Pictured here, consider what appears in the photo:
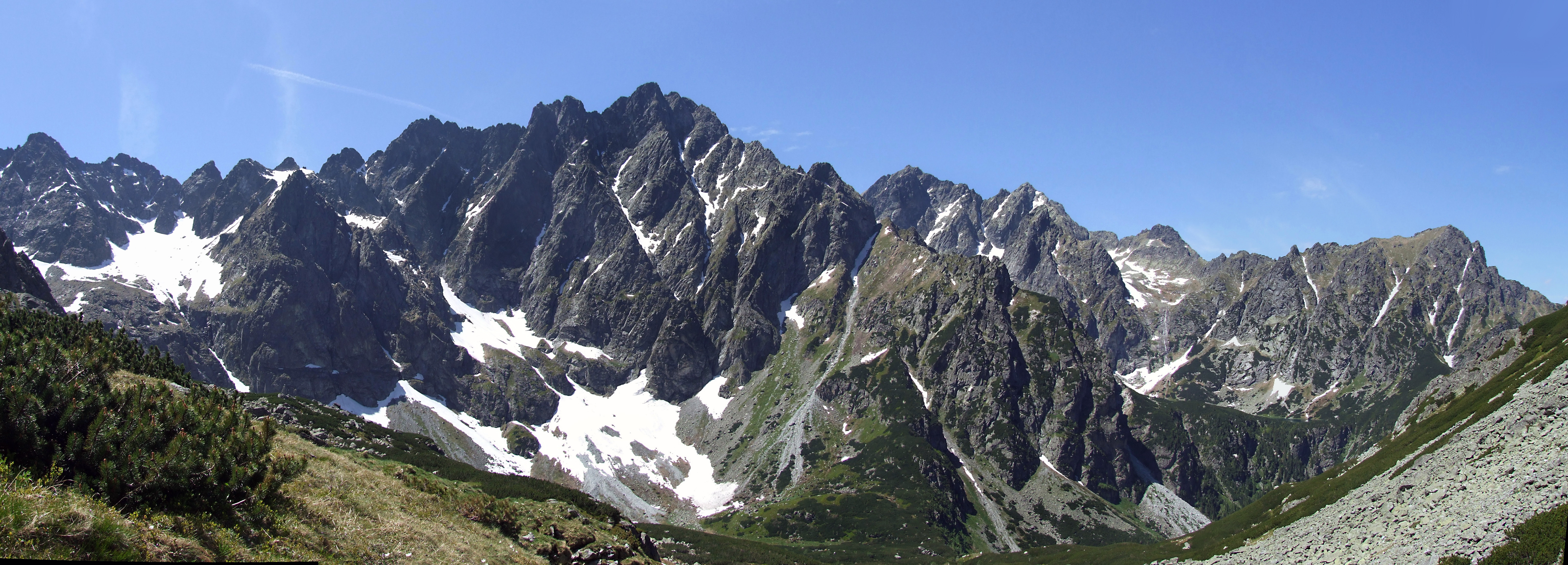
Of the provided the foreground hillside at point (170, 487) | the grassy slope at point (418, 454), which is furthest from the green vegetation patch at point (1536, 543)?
the grassy slope at point (418, 454)

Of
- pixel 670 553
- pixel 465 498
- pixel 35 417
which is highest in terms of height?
pixel 35 417

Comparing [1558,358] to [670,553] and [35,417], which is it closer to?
[35,417]

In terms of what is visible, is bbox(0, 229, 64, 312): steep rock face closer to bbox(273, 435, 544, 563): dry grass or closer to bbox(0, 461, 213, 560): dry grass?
bbox(273, 435, 544, 563): dry grass

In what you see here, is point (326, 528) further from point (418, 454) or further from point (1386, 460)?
point (1386, 460)

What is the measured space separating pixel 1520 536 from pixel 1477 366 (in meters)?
101

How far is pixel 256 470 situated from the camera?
89.8 ft

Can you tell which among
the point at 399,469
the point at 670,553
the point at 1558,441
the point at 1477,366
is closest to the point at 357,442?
the point at 399,469

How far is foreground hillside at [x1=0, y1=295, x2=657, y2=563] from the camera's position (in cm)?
2075

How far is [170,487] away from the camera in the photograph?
24594 millimetres

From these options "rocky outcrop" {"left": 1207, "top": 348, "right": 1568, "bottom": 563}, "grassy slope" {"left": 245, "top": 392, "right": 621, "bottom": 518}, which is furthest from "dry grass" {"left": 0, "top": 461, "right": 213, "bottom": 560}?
"rocky outcrop" {"left": 1207, "top": 348, "right": 1568, "bottom": 563}

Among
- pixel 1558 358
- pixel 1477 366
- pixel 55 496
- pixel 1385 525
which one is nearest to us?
pixel 55 496

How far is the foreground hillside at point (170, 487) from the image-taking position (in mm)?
20750

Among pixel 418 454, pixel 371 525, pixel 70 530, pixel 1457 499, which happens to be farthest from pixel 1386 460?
pixel 418 454

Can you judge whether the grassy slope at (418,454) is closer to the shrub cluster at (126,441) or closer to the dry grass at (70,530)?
the shrub cluster at (126,441)
